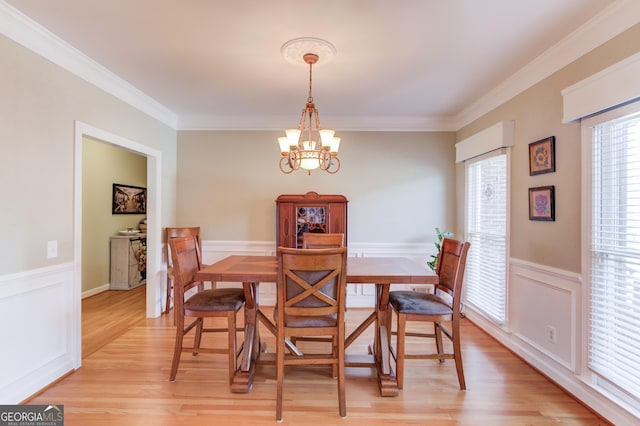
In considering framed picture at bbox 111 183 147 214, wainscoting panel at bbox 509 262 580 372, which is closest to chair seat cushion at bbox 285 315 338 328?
wainscoting panel at bbox 509 262 580 372

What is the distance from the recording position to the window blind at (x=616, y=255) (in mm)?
1865

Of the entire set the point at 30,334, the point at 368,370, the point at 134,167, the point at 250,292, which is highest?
the point at 134,167

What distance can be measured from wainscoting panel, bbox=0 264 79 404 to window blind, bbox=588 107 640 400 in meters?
3.74

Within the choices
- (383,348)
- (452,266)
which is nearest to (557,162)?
(452,266)

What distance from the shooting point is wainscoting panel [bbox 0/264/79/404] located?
6.61 ft

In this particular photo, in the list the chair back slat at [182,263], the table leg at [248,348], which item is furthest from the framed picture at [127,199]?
the table leg at [248,348]

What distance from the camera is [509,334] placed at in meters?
2.99

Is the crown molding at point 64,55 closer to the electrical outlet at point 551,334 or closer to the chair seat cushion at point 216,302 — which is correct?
the chair seat cushion at point 216,302

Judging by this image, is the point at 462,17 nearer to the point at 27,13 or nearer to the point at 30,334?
the point at 27,13

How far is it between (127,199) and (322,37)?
4.65m

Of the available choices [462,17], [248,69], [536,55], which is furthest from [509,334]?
[248,69]

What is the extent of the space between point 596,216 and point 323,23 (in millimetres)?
2203

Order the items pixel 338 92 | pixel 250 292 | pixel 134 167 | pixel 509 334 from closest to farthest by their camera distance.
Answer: pixel 250 292 → pixel 509 334 → pixel 338 92 → pixel 134 167

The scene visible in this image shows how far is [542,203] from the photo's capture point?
257 centimetres
